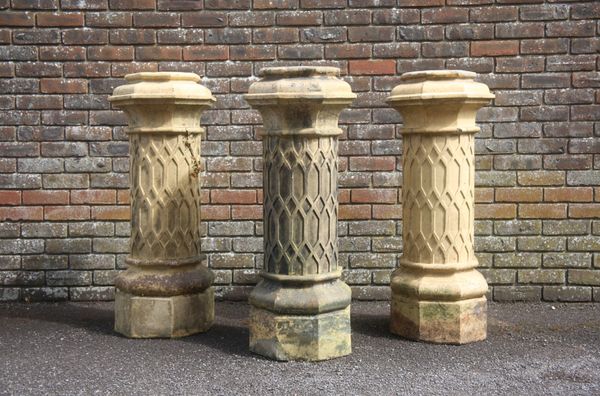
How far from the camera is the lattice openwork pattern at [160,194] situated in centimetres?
405

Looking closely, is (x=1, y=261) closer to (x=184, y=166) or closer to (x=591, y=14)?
(x=184, y=166)

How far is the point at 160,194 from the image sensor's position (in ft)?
13.4

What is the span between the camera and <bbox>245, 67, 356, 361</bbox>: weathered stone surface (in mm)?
3643

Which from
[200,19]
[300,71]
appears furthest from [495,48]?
[200,19]

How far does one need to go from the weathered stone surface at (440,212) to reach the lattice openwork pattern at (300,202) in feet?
1.78

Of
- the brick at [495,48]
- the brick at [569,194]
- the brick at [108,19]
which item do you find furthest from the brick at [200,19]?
the brick at [569,194]

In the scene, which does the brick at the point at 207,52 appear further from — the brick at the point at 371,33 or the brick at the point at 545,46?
the brick at the point at 545,46

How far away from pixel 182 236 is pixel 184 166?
0.37 m

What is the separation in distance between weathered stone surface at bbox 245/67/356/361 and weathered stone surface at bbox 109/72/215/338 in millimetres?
483

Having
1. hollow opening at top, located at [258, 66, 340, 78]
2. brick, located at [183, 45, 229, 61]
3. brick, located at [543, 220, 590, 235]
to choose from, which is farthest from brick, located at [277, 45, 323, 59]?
brick, located at [543, 220, 590, 235]

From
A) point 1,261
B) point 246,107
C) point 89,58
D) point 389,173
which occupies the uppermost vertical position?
point 89,58

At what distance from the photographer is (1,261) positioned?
4.93m

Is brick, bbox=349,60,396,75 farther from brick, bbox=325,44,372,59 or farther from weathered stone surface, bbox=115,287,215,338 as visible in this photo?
weathered stone surface, bbox=115,287,215,338

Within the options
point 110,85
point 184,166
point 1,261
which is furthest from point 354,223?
point 1,261
